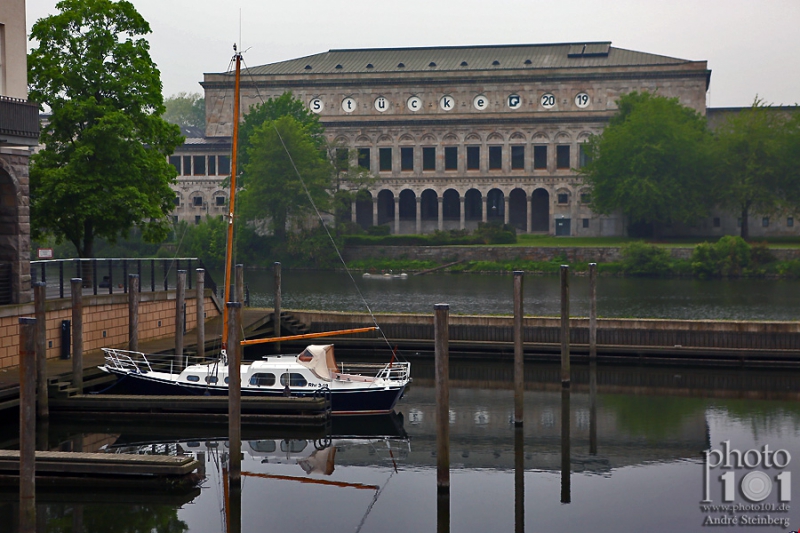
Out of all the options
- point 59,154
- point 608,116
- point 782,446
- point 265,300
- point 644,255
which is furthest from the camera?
point 608,116

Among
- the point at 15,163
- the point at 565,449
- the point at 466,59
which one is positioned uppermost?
the point at 466,59

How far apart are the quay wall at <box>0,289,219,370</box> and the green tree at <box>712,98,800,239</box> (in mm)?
67569

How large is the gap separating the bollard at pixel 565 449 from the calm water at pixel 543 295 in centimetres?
2170

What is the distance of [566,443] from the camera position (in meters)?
29.2

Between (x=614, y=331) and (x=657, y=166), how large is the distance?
6046 cm

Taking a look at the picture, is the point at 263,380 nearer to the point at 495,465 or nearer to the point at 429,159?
the point at 495,465

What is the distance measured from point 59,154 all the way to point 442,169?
7911 centimetres

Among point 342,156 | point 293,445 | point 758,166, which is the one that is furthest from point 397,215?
point 293,445

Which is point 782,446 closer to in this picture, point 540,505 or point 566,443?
point 566,443

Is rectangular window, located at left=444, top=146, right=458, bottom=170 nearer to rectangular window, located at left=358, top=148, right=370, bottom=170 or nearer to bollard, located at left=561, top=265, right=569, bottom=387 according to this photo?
rectangular window, located at left=358, top=148, right=370, bottom=170

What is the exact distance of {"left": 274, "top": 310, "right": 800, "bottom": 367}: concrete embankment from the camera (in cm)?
3862

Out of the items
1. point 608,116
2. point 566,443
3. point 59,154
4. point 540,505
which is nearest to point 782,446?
point 566,443

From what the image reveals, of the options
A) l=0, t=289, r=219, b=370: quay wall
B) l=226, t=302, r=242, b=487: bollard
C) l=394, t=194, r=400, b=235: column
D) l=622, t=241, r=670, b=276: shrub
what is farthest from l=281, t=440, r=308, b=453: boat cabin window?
l=394, t=194, r=400, b=235: column

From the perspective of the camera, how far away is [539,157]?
118 meters
